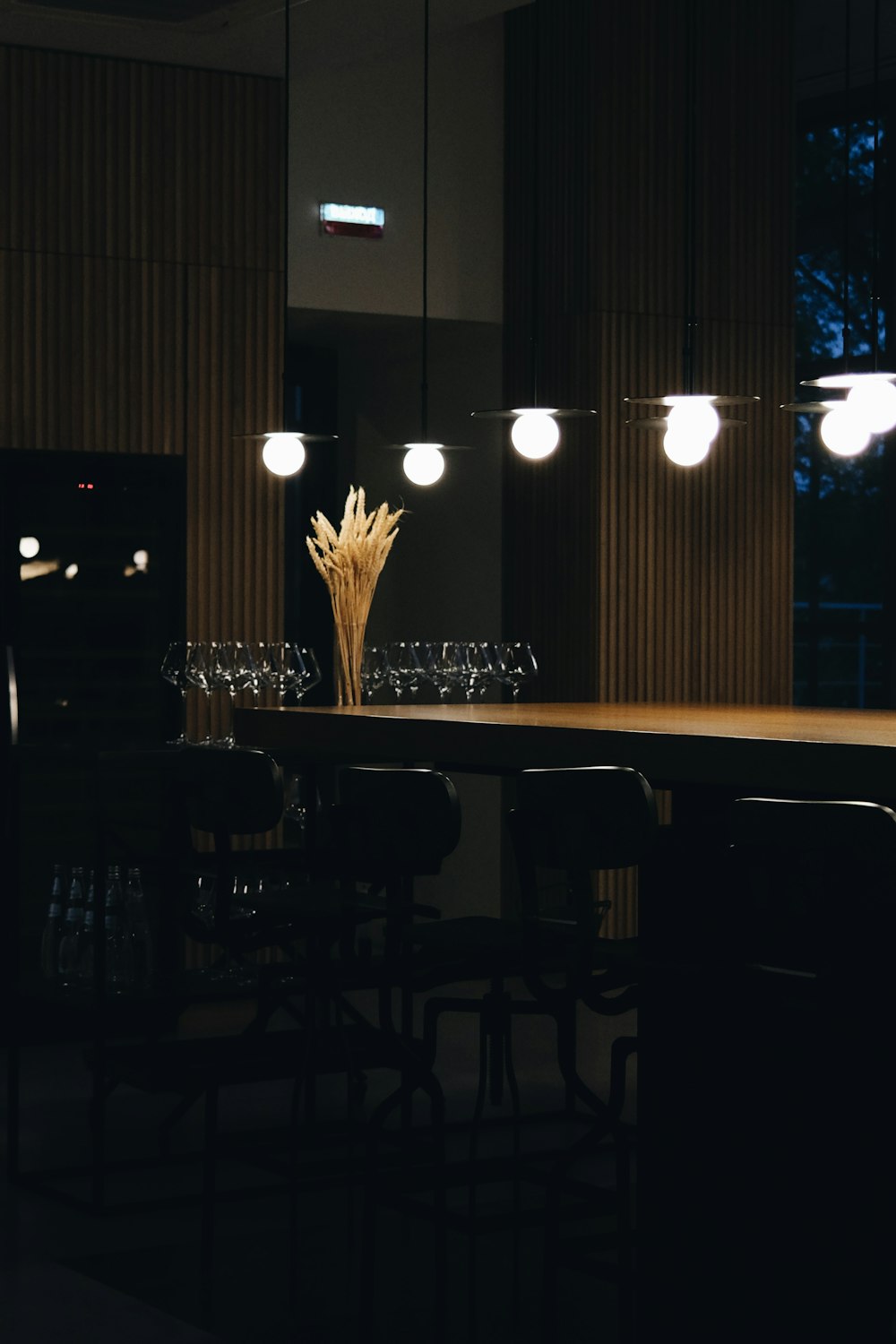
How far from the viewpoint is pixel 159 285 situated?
22.0ft

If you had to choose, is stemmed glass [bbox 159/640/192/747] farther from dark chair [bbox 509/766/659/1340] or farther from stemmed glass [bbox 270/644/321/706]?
dark chair [bbox 509/766/659/1340]

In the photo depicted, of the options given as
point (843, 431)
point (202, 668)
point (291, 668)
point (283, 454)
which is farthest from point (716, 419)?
point (202, 668)

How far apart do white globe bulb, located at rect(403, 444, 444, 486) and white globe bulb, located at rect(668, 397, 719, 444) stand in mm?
999

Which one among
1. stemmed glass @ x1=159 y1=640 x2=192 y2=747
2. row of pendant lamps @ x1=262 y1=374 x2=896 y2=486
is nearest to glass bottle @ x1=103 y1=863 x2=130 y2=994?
stemmed glass @ x1=159 y1=640 x2=192 y2=747

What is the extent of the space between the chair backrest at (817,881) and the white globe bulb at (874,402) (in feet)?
5.46

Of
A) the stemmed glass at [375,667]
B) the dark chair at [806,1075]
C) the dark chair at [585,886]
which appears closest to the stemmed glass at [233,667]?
the stemmed glass at [375,667]

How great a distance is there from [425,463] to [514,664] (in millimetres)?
696

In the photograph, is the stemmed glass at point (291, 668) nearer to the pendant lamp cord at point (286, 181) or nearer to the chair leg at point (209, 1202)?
the pendant lamp cord at point (286, 181)

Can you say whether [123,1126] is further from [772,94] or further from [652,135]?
[772,94]

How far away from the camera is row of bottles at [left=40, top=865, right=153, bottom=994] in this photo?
4961 mm

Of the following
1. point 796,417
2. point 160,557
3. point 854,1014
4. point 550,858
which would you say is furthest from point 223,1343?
point 796,417

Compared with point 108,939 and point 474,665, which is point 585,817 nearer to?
point 108,939

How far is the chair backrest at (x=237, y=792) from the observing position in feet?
13.8

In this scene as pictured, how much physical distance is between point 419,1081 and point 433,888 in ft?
13.3
